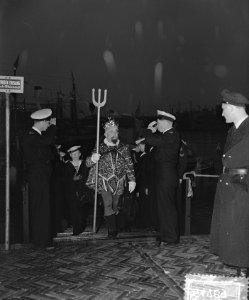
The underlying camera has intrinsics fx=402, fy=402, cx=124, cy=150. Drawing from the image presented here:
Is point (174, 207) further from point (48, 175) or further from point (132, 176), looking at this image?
point (48, 175)

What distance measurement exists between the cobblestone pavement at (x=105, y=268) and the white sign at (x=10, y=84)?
194cm

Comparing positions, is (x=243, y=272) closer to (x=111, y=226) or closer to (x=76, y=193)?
(x=111, y=226)

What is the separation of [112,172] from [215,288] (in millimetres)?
2878

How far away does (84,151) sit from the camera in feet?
26.7

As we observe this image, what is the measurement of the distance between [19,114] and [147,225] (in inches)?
181

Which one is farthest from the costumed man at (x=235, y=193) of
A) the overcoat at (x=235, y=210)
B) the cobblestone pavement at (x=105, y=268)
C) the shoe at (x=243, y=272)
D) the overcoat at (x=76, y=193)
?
the overcoat at (x=76, y=193)

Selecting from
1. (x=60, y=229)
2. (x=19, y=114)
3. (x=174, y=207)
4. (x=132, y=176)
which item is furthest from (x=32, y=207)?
(x=19, y=114)

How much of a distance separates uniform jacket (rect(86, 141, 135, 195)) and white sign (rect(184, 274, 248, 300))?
8.93 ft

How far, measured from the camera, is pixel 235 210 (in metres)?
3.54

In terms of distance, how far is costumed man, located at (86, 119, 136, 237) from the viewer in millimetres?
5332

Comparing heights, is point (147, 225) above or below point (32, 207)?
below

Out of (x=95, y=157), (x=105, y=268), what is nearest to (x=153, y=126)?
(x=95, y=157)

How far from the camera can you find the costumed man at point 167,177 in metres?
5.03

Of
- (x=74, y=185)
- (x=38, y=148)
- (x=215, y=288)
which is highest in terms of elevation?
(x=38, y=148)
